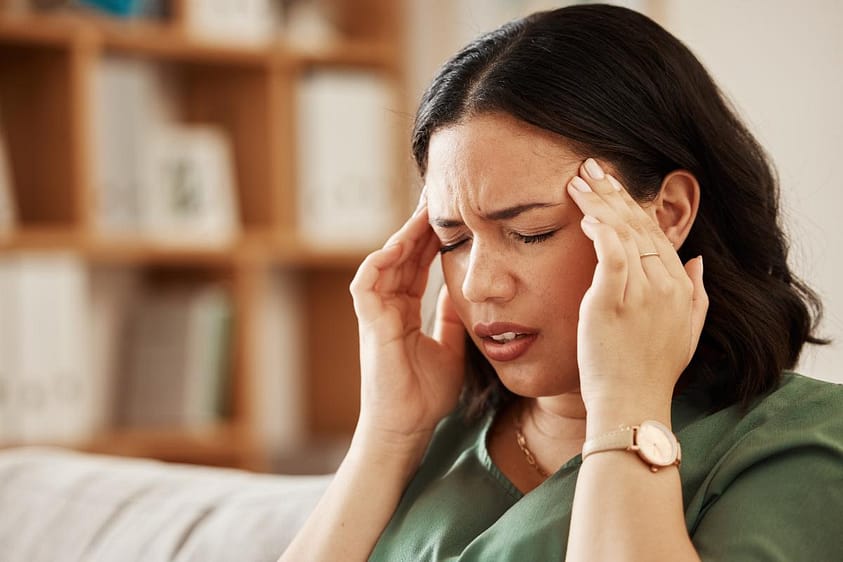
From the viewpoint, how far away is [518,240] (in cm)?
119

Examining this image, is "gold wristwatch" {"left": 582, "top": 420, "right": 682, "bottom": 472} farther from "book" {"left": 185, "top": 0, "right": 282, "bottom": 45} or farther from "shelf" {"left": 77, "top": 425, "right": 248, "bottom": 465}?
"book" {"left": 185, "top": 0, "right": 282, "bottom": 45}

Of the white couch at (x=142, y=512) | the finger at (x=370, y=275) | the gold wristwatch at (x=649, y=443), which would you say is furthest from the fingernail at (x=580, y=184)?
the white couch at (x=142, y=512)

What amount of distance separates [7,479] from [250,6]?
167 centimetres

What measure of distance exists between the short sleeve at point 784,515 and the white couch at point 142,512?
1.89ft

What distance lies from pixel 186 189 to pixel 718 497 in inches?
84.0

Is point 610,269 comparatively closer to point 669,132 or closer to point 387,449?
point 669,132

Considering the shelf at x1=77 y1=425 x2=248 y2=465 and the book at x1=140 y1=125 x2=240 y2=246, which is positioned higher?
the book at x1=140 y1=125 x2=240 y2=246

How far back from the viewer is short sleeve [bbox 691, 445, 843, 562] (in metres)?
1.01

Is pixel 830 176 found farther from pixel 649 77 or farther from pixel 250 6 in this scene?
pixel 250 6

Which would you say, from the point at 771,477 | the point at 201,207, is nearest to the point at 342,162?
the point at 201,207

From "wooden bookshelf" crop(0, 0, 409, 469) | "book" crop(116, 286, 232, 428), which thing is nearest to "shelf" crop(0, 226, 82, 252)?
"wooden bookshelf" crop(0, 0, 409, 469)

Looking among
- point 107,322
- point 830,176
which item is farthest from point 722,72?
point 107,322

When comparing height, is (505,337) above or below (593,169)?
below

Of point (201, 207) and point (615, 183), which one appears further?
point (201, 207)
